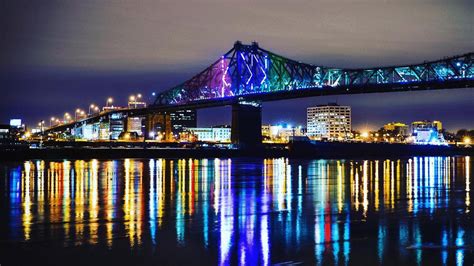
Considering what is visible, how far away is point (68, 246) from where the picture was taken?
15.1 metres

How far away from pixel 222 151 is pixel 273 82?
27517 mm

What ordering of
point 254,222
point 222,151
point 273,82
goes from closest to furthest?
point 254,222
point 222,151
point 273,82

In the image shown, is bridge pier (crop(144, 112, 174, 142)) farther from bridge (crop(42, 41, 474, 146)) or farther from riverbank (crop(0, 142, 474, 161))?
riverbank (crop(0, 142, 474, 161))

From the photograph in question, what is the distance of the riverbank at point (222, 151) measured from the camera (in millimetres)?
82569

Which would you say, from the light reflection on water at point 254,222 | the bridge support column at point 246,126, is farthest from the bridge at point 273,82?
the light reflection on water at point 254,222

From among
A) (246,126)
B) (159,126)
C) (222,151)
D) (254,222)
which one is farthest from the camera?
(159,126)

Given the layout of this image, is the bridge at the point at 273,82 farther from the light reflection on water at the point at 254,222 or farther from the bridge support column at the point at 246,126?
the light reflection on water at the point at 254,222

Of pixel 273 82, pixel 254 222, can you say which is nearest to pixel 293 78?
pixel 273 82

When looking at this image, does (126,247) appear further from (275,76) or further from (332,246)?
(275,76)

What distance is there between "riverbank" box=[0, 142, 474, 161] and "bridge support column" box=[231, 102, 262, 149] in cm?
239

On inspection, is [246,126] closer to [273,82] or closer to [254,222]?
[273,82]

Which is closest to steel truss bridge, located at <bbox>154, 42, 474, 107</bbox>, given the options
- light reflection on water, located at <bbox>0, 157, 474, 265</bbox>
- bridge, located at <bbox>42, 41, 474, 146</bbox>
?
bridge, located at <bbox>42, 41, 474, 146</bbox>

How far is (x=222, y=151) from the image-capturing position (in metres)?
100

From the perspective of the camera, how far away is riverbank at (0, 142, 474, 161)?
8257 cm
